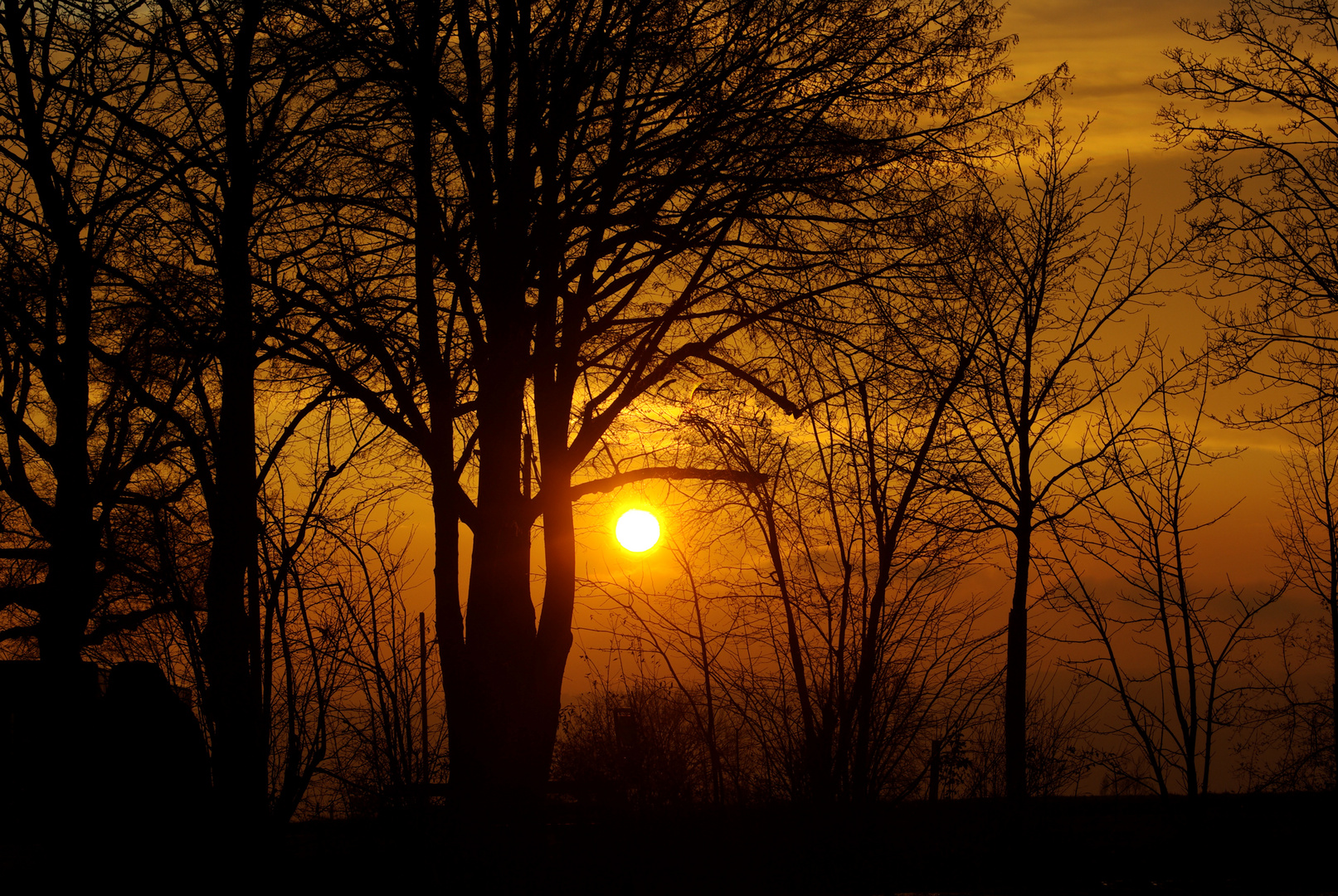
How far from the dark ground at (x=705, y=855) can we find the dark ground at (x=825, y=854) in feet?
0.04

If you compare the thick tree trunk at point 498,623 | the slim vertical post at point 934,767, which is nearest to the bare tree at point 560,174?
the thick tree trunk at point 498,623

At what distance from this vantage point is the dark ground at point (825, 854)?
661cm

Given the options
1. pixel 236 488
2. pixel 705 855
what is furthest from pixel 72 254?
pixel 705 855

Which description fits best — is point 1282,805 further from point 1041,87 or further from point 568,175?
point 568,175

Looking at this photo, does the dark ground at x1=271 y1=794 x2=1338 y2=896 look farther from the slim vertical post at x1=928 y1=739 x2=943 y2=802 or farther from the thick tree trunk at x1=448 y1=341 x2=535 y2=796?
the thick tree trunk at x1=448 y1=341 x2=535 y2=796

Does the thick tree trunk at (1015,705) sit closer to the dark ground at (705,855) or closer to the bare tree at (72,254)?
the dark ground at (705,855)

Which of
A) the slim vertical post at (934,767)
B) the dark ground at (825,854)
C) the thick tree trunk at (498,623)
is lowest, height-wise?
Result: the dark ground at (825,854)

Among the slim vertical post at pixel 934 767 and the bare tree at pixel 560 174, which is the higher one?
the bare tree at pixel 560 174

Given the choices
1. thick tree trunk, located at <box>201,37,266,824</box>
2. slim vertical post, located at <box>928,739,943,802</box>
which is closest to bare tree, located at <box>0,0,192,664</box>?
thick tree trunk, located at <box>201,37,266,824</box>

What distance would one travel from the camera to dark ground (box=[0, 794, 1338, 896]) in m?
5.66

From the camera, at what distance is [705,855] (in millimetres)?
7207

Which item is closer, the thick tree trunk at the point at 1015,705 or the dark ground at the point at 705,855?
the dark ground at the point at 705,855

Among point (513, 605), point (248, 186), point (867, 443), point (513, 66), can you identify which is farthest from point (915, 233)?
point (248, 186)

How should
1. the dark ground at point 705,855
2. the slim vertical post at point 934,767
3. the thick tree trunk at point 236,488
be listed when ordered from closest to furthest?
the dark ground at point 705,855 < the thick tree trunk at point 236,488 < the slim vertical post at point 934,767
